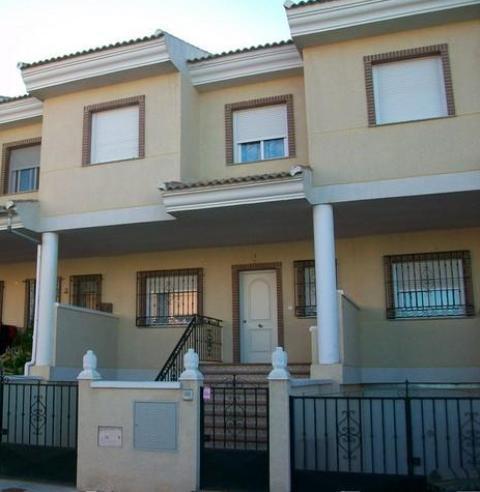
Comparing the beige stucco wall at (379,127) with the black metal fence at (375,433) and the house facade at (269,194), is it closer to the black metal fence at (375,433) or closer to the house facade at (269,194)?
the house facade at (269,194)

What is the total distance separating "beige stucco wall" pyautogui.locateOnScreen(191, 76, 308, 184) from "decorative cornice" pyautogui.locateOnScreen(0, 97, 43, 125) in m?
3.78

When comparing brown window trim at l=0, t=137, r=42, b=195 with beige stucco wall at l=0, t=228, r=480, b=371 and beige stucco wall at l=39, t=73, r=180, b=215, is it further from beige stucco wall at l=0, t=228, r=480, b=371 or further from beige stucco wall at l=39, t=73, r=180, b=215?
beige stucco wall at l=0, t=228, r=480, b=371

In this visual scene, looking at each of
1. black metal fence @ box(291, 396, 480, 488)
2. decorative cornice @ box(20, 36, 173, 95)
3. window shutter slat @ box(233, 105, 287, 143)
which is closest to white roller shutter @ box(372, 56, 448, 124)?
window shutter slat @ box(233, 105, 287, 143)

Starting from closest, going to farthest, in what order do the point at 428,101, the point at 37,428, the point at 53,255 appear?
the point at 37,428
the point at 428,101
the point at 53,255

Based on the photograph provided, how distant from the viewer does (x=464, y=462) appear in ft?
27.3

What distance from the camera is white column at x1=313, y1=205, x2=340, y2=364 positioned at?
1096 centimetres

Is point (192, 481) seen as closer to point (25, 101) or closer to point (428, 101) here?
point (428, 101)

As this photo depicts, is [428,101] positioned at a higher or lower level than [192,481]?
higher

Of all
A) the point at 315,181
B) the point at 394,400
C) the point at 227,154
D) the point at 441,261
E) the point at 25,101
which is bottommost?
the point at 394,400

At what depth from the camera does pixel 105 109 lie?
13.5 m

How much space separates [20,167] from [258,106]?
6111 millimetres

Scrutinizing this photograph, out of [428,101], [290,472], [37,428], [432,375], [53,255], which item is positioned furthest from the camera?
[53,255]

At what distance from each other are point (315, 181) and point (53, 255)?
558cm

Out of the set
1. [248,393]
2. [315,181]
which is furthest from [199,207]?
[248,393]
